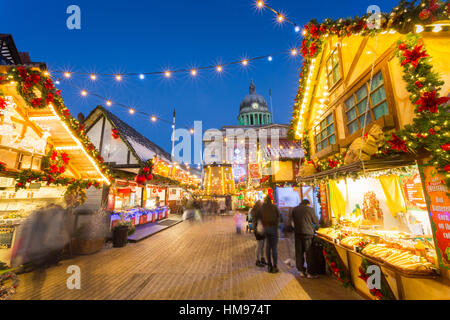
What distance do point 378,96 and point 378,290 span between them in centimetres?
404

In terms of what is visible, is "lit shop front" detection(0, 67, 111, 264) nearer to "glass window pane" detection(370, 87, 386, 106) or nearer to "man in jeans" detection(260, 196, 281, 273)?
"man in jeans" detection(260, 196, 281, 273)

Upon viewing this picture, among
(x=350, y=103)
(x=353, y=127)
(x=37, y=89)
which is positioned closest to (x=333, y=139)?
(x=353, y=127)

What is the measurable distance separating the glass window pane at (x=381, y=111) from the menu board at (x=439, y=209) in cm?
155

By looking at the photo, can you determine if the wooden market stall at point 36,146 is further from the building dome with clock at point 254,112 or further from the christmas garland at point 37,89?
the building dome with clock at point 254,112

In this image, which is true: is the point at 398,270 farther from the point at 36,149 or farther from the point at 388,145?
the point at 36,149

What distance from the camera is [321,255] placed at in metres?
5.01

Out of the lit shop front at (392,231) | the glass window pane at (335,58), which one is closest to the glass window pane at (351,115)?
the lit shop front at (392,231)

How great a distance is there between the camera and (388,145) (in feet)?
10.3

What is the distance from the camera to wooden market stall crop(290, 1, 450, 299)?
266cm

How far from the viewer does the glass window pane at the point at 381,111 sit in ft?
12.4

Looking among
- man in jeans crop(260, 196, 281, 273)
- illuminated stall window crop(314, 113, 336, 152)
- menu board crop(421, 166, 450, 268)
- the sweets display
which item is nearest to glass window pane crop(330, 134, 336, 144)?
illuminated stall window crop(314, 113, 336, 152)

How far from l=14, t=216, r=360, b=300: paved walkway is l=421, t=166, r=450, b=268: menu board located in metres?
2.11
